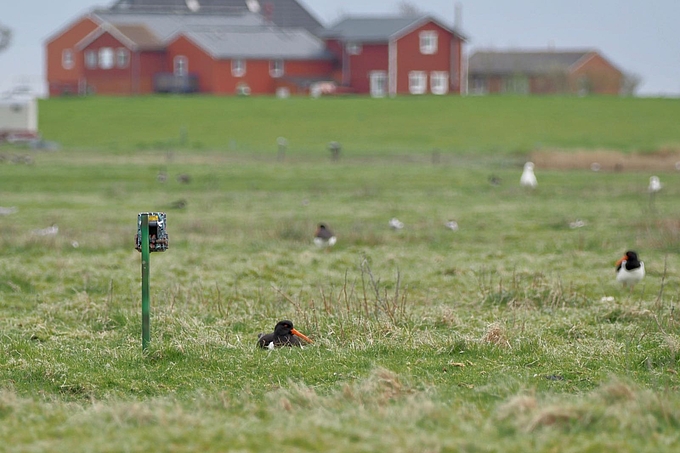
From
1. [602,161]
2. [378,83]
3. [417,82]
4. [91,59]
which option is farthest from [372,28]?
[602,161]

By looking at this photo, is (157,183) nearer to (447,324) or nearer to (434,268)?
(434,268)

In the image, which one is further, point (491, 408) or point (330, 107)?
point (330, 107)

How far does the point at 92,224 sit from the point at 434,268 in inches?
437

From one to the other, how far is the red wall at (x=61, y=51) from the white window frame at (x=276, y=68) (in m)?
21.4

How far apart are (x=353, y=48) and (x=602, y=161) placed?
56.9 metres

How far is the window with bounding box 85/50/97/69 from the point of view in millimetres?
103812

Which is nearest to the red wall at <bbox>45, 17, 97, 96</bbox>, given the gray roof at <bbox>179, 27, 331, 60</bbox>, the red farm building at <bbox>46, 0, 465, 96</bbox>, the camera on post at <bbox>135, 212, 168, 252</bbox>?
the red farm building at <bbox>46, 0, 465, 96</bbox>

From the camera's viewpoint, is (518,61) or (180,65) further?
(518,61)

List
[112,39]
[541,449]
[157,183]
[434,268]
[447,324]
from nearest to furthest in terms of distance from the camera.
Answer: [541,449]
[447,324]
[434,268]
[157,183]
[112,39]

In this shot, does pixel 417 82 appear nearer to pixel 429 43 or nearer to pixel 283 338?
pixel 429 43

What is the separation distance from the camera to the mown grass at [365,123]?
63.4m

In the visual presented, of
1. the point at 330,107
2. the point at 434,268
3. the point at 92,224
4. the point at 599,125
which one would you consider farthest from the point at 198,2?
the point at 434,268

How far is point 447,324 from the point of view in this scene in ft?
43.4

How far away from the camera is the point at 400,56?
101m
